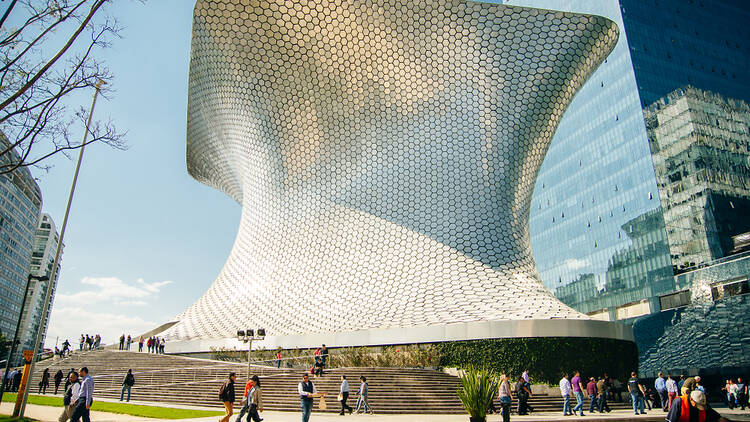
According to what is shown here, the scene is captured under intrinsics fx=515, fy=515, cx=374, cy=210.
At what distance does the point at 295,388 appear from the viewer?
13.8 metres

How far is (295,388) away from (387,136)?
1444 cm

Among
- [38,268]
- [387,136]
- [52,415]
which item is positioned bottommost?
[52,415]

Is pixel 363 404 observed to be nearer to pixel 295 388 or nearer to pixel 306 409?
pixel 295 388

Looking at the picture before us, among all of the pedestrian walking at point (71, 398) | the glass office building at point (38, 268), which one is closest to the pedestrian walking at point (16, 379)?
the pedestrian walking at point (71, 398)

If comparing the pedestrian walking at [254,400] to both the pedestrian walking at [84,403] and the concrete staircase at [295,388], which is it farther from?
the concrete staircase at [295,388]

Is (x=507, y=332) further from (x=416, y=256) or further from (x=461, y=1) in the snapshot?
(x=461, y=1)

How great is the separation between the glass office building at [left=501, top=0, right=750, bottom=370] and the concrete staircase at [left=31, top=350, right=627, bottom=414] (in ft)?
111

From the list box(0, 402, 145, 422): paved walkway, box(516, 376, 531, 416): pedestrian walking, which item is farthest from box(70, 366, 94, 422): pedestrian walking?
box(516, 376, 531, 416): pedestrian walking

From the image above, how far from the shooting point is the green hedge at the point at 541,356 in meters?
16.5

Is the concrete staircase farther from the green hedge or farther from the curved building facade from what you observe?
the curved building facade

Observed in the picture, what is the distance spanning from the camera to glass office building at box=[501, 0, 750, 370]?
45750 millimetres

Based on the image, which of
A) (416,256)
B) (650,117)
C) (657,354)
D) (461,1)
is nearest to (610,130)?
(650,117)

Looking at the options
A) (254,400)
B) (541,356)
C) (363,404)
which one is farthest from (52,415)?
(541,356)

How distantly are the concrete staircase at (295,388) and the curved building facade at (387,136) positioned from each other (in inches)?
204
